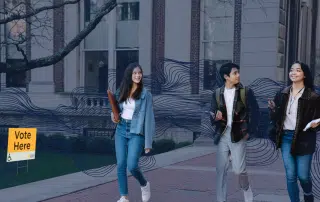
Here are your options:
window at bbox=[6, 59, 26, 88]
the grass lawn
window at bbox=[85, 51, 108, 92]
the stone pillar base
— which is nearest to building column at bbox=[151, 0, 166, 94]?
window at bbox=[85, 51, 108, 92]

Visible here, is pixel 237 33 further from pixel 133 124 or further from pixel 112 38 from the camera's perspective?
pixel 133 124

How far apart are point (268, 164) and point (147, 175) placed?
281 centimetres

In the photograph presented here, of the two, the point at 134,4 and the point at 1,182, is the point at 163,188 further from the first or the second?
the point at 134,4

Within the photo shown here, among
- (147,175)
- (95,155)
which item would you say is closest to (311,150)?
(147,175)

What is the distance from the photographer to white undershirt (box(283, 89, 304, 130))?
211 inches

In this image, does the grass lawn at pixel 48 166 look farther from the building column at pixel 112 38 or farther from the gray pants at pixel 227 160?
the building column at pixel 112 38

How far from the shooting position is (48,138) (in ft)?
50.9

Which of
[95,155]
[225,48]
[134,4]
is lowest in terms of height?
[95,155]

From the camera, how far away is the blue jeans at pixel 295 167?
5344mm

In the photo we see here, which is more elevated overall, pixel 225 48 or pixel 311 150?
pixel 225 48

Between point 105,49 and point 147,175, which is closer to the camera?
point 147,175

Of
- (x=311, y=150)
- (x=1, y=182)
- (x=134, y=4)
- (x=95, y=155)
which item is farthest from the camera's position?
(x=134, y=4)

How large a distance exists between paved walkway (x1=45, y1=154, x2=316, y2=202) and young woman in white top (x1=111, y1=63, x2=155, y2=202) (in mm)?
944

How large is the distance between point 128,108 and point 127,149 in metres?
0.54
